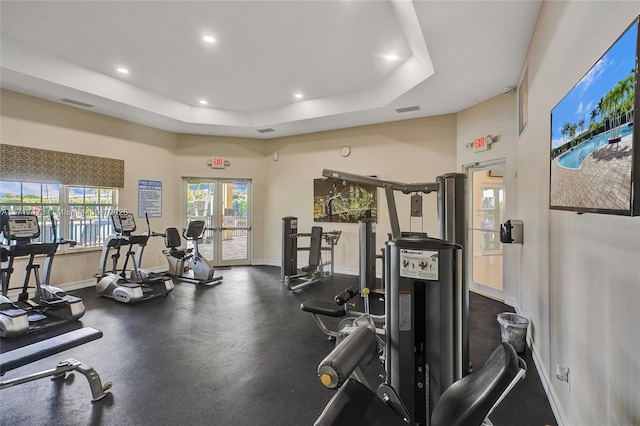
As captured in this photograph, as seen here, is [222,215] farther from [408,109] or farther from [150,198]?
[408,109]

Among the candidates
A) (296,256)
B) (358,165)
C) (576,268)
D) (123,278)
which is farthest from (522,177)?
(123,278)

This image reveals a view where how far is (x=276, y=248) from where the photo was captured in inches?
287

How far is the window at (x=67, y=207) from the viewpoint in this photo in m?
4.49

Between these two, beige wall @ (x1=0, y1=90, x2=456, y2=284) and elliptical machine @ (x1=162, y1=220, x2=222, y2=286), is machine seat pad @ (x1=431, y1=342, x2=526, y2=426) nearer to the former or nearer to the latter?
beige wall @ (x1=0, y1=90, x2=456, y2=284)

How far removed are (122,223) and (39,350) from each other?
126 inches

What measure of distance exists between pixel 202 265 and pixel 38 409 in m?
3.54

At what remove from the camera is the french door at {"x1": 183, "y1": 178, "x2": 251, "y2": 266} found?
700 cm

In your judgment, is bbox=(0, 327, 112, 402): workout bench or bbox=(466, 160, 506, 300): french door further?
bbox=(466, 160, 506, 300): french door

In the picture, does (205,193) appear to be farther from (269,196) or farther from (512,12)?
(512,12)

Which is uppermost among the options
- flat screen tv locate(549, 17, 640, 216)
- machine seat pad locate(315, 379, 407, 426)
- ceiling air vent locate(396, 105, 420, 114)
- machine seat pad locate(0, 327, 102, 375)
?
ceiling air vent locate(396, 105, 420, 114)

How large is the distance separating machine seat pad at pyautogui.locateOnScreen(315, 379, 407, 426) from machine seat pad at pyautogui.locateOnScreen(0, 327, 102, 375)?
2022mm

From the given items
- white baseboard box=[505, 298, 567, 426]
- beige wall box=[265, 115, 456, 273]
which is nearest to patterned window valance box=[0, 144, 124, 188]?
beige wall box=[265, 115, 456, 273]

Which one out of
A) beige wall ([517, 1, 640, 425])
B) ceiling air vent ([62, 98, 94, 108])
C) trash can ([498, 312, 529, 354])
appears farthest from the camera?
ceiling air vent ([62, 98, 94, 108])

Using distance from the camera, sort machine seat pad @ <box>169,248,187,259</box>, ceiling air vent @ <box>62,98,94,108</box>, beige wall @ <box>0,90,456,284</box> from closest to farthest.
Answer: ceiling air vent @ <box>62,98,94,108</box> → beige wall @ <box>0,90,456,284</box> → machine seat pad @ <box>169,248,187,259</box>
